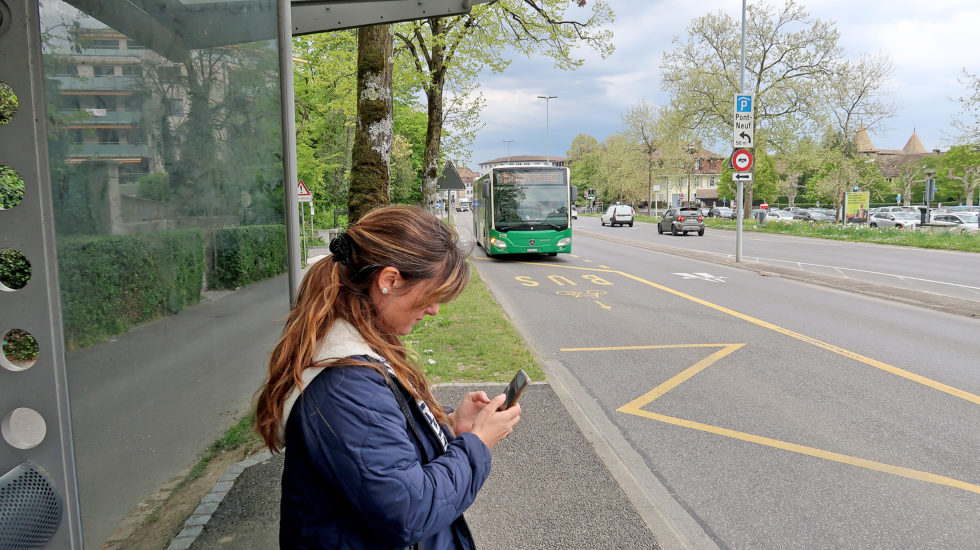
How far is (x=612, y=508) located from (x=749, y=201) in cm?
4450

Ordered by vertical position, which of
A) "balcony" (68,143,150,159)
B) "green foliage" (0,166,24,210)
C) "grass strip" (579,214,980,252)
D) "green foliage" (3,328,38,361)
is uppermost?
"balcony" (68,143,150,159)

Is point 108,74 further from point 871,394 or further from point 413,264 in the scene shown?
point 871,394

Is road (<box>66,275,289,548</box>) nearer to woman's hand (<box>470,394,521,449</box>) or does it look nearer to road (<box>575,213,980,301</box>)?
woman's hand (<box>470,394,521,449</box>)

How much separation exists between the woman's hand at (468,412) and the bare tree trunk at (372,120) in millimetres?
4909

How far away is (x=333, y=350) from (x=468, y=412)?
0.59 metres

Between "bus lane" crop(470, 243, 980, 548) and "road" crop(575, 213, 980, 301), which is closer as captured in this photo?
"bus lane" crop(470, 243, 980, 548)

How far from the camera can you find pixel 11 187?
5.52ft

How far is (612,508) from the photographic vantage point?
3371 mm

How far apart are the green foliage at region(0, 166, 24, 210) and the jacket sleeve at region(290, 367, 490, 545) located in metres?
1.04

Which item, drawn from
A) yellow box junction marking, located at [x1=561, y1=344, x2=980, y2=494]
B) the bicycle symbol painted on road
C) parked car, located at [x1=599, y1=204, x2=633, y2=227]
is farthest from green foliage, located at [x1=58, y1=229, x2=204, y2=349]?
parked car, located at [x1=599, y1=204, x2=633, y2=227]

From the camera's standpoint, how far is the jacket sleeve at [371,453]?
1.27 metres

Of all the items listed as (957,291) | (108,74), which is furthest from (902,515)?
(957,291)

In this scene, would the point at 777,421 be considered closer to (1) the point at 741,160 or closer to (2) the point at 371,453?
(2) the point at 371,453

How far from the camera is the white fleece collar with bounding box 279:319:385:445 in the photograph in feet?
4.37
